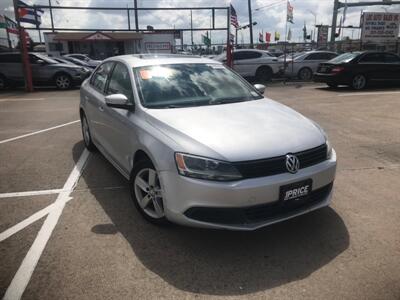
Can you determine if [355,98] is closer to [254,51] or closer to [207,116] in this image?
[254,51]

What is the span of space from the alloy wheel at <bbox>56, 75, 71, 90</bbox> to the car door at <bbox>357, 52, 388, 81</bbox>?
1214 centimetres

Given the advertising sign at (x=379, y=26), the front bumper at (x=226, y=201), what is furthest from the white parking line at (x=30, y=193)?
the advertising sign at (x=379, y=26)

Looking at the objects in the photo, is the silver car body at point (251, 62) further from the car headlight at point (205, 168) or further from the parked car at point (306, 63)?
the car headlight at point (205, 168)

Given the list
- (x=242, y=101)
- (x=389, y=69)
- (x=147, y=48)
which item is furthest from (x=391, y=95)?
(x=147, y=48)

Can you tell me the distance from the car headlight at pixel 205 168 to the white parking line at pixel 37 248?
1.43 meters

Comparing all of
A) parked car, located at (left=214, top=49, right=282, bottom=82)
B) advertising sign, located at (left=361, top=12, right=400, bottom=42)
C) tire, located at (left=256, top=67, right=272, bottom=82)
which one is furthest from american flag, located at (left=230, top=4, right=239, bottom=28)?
advertising sign, located at (left=361, top=12, right=400, bottom=42)

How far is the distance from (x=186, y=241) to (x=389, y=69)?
14139 millimetres

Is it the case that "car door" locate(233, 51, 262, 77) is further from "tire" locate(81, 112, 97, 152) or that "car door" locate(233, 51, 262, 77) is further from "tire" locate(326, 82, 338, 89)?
"tire" locate(81, 112, 97, 152)

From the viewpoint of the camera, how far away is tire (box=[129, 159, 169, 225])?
3463mm

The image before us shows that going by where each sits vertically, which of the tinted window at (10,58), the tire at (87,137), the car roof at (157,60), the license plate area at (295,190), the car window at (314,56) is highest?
the car roof at (157,60)

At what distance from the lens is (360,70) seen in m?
14.1

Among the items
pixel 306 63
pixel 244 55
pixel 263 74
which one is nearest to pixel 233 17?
pixel 244 55

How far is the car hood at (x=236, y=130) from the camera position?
3.08 meters

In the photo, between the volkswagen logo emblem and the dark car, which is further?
the dark car
